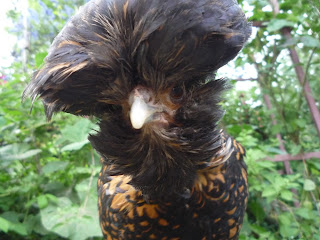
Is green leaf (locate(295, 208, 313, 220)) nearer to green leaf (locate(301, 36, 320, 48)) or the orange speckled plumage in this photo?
the orange speckled plumage

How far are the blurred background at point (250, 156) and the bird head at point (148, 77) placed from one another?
0.83 metres

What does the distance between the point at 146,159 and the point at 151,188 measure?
0.43ft

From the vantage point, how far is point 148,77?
66 cm

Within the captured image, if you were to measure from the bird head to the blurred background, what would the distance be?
827 millimetres

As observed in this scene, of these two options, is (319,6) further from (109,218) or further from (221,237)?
(109,218)

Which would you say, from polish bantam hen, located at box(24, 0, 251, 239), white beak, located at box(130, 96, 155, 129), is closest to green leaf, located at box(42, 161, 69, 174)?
polish bantam hen, located at box(24, 0, 251, 239)

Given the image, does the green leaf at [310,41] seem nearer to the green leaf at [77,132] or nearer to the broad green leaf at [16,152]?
the green leaf at [77,132]

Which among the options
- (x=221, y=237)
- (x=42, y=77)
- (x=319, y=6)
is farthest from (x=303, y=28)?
(x=42, y=77)

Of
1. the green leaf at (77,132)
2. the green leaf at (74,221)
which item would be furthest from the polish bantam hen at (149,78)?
the green leaf at (77,132)

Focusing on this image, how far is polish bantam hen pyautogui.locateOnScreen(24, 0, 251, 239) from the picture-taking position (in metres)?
0.61

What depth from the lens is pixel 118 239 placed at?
43.9 inches

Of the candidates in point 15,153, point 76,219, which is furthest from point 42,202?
point 15,153

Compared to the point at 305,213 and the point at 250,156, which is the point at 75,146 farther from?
the point at 305,213

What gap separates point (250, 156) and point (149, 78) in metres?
1.26
